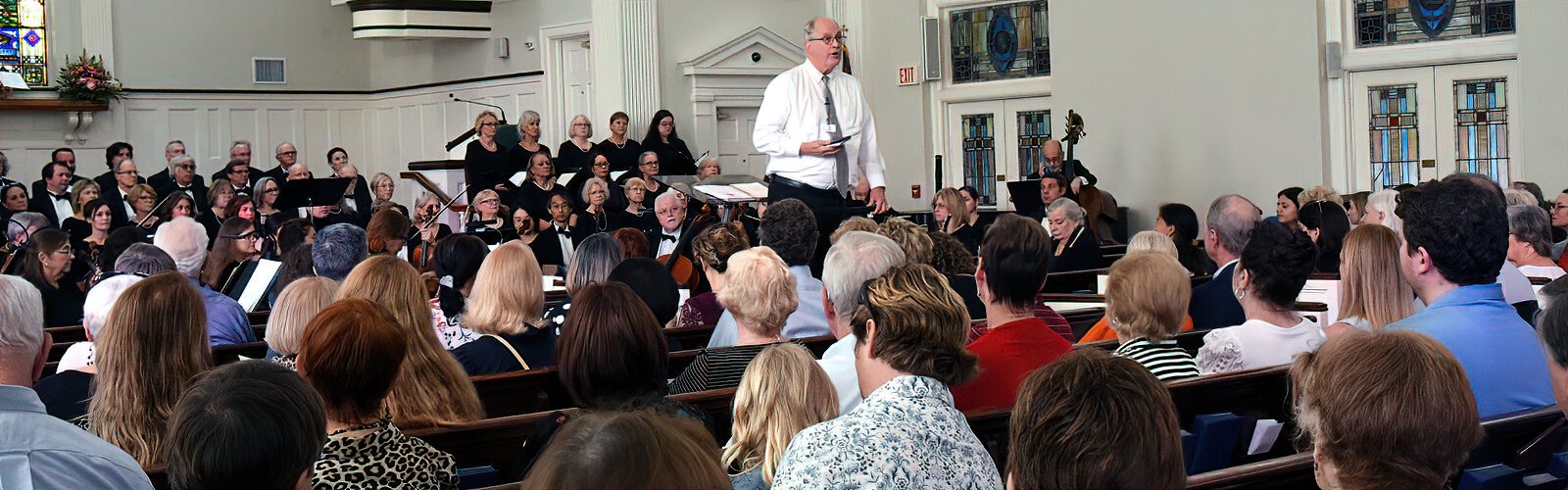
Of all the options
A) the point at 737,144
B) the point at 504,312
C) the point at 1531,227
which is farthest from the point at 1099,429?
the point at 737,144

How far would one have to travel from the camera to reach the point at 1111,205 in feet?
40.5

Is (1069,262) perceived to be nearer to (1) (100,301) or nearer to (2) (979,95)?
(1) (100,301)

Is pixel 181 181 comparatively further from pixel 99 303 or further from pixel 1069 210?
pixel 99 303

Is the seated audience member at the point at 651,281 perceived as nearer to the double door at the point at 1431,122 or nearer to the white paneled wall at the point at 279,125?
the double door at the point at 1431,122

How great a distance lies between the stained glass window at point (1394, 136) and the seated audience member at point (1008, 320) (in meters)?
8.36

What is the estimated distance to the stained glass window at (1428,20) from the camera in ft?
34.8

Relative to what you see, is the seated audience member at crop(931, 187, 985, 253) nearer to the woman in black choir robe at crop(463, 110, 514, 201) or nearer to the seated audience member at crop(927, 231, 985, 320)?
the woman in black choir robe at crop(463, 110, 514, 201)

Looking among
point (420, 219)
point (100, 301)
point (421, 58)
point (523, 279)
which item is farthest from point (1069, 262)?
point (421, 58)

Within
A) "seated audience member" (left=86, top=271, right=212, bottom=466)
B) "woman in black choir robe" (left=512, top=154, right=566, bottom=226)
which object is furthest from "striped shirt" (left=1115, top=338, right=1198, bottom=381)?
"woman in black choir robe" (left=512, top=154, right=566, bottom=226)

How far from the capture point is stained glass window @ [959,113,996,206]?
13.8 meters

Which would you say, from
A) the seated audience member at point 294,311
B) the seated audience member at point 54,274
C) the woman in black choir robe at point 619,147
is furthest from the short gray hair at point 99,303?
the woman in black choir robe at point 619,147

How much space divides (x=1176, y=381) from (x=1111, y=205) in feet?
30.4

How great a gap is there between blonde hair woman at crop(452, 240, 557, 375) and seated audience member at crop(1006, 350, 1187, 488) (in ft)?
7.82

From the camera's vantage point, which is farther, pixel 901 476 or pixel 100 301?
pixel 100 301
